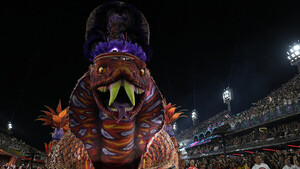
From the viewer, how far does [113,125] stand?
2.10m

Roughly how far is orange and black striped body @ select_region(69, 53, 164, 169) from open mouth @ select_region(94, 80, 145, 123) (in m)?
0.05

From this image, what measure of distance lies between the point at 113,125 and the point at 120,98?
0.29 metres

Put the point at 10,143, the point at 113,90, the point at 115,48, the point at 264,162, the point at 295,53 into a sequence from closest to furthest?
the point at 113,90
the point at 115,48
the point at 264,162
the point at 295,53
the point at 10,143

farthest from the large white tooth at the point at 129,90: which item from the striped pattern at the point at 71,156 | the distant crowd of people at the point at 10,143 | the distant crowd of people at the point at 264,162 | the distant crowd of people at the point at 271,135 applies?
the distant crowd of people at the point at 10,143

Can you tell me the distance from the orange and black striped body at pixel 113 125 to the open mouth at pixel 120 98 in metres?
0.05

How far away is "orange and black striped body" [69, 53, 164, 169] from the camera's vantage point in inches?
82.4

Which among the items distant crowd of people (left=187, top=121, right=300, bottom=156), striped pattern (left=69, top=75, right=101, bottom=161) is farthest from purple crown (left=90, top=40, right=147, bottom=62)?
distant crowd of people (left=187, top=121, right=300, bottom=156)

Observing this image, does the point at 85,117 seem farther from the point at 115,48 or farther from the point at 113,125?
the point at 115,48

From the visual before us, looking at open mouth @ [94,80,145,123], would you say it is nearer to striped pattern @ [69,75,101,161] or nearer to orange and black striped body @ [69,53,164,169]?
orange and black striped body @ [69,53,164,169]

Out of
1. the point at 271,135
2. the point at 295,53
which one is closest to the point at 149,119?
the point at 271,135

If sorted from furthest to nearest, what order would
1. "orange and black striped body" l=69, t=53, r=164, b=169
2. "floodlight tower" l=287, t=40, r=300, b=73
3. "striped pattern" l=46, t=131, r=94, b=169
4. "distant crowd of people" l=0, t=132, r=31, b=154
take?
"floodlight tower" l=287, t=40, r=300, b=73
"distant crowd of people" l=0, t=132, r=31, b=154
"striped pattern" l=46, t=131, r=94, b=169
"orange and black striped body" l=69, t=53, r=164, b=169

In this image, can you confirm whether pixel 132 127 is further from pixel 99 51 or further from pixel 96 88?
pixel 99 51

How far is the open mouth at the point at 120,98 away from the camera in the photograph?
6.19 feet

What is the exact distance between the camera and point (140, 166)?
2268 millimetres
